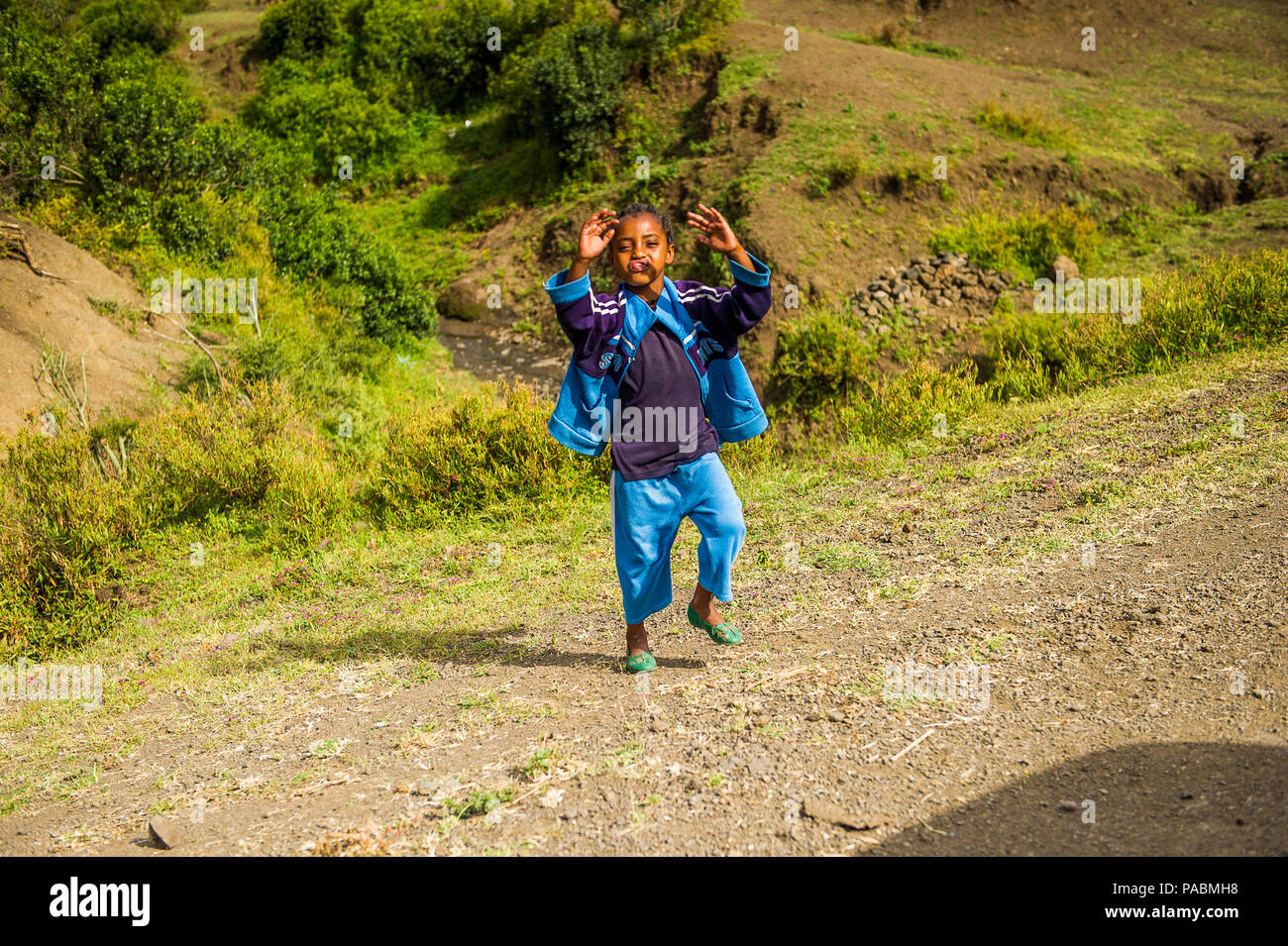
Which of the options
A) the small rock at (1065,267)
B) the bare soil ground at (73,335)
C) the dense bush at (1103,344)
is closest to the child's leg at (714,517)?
the dense bush at (1103,344)

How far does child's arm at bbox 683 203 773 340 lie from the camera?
3352 millimetres

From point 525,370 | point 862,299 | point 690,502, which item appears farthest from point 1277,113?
point 690,502

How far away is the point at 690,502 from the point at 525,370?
10.5 m

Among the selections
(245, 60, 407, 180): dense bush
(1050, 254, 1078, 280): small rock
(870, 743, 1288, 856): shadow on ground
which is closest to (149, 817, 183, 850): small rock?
(870, 743, 1288, 856): shadow on ground

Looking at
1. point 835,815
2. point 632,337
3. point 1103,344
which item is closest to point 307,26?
point 1103,344

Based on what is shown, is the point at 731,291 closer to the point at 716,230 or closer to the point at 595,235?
the point at 716,230

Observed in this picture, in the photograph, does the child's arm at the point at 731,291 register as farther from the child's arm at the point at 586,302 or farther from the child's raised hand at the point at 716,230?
the child's arm at the point at 586,302

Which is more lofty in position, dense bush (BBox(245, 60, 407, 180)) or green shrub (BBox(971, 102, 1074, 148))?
dense bush (BBox(245, 60, 407, 180))

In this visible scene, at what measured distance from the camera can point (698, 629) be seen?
4.36 m

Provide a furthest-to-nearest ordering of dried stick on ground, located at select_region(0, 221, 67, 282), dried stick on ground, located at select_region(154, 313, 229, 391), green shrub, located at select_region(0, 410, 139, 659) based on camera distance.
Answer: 1. dried stick on ground, located at select_region(0, 221, 67, 282)
2. dried stick on ground, located at select_region(154, 313, 229, 391)
3. green shrub, located at select_region(0, 410, 139, 659)

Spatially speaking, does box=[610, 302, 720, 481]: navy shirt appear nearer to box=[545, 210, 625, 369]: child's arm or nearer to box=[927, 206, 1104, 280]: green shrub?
box=[545, 210, 625, 369]: child's arm

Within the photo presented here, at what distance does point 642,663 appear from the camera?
3.85m

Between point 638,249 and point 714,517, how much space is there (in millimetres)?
1051

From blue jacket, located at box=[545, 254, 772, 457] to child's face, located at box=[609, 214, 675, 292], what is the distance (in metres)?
0.07
